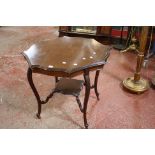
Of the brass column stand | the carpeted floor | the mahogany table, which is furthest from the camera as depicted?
the brass column stand

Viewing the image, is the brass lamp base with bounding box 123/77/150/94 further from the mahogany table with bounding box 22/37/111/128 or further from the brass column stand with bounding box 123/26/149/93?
the mahogany table with bounding box 22/37/111/128

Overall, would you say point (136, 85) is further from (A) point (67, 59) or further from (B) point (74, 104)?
(A) point (67, 59)

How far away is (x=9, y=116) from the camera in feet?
6.22

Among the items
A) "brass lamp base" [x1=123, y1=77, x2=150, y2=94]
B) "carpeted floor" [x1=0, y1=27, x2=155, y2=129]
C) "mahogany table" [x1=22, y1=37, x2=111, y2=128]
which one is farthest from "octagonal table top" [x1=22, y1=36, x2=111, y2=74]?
"brass lamp base" [x1=123, y1=77, x2=150, y2=94]

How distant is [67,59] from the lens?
1.47m

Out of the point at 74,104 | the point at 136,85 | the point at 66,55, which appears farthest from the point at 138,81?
the point at 66,55

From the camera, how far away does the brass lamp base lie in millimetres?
2224

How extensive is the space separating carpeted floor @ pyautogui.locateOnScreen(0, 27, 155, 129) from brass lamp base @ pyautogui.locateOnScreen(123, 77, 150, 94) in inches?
2.2

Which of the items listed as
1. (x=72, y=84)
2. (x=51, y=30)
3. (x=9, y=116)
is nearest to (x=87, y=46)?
(x=72, y=84)

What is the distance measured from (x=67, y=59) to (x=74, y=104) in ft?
2.32

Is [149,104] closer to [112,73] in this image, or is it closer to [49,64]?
[112,73]

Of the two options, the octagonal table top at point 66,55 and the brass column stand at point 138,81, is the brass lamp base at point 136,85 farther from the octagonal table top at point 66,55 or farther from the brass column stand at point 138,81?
the octagonal table top at point 66,55

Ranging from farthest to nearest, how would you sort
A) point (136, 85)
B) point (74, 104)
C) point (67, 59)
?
1. point (136, 85)
2. point (74, 104)
3. point (67, 59)

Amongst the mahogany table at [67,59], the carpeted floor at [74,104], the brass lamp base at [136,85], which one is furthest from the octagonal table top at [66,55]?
the brass lamp base at [136,85]
